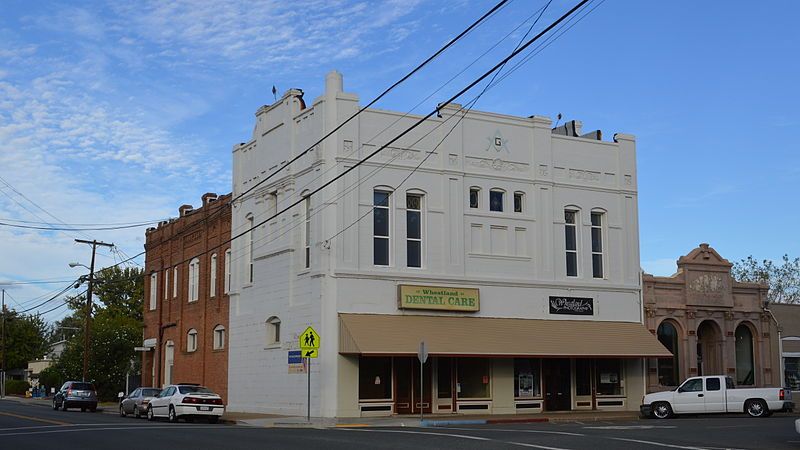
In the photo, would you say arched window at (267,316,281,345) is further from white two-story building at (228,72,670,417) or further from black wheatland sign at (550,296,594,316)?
black wheatland sign at (550,296,594,316)

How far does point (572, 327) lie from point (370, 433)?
14.7m

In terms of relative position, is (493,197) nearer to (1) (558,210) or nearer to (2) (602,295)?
(1) (558,210)

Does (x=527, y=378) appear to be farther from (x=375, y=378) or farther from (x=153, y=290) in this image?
(x=153, y=290)

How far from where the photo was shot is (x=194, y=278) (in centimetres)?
4644

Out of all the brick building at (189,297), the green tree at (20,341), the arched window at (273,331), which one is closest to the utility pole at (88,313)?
the brick building at (189,297)

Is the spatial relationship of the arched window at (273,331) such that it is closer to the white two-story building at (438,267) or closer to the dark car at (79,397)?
the white two-story building at (438,267)

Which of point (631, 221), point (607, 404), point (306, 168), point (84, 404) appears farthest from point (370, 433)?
point (84, 404)

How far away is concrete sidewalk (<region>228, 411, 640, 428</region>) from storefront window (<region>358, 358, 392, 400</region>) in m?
1.27

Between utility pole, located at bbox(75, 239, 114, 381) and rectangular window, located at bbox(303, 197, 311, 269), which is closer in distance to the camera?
rectangular window, located at bbox(303, 197, 311, 269)

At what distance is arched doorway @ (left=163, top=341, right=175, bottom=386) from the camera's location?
4891 centimetres

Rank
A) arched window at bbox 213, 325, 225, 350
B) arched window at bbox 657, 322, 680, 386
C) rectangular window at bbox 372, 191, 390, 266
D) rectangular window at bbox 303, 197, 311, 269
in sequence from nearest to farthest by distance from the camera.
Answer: rectangular window at bbox 372, 191, 390, 266, rectangular window at bbox 303, 197, 311, 269, arched window at bbox 657, 322, 680, 386, arched window at bbox 213, 325, 225, 350

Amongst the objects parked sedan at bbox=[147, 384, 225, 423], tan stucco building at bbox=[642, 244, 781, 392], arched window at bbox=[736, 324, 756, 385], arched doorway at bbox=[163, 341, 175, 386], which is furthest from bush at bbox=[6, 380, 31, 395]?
arched window at bbox=[736, 324, 756, 385]

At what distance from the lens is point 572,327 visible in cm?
3684

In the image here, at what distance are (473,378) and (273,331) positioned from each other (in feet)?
27.5
